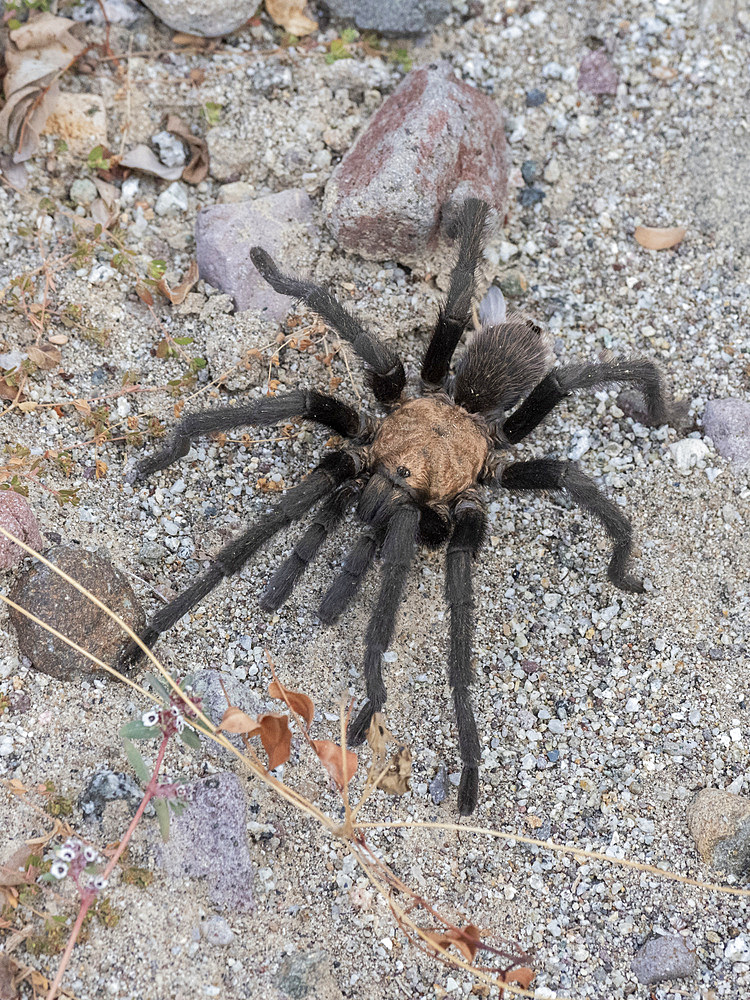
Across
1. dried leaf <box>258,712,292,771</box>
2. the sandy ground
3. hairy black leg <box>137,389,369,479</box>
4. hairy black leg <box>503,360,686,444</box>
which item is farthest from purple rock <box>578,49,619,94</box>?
dried leaf <box>258,712,292,771</box>

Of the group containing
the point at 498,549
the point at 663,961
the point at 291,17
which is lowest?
the point at 663,961

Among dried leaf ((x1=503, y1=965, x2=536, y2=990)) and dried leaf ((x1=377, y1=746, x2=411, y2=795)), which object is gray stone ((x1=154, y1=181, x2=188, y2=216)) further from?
dried leaf ((x1=503, y1=965, x2=536, y2=990))

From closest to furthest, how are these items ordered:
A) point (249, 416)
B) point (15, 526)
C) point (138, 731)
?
point (138, 731), point (15, 526), point (249, 416)

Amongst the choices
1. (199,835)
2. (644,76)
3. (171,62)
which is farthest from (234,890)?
(644,76)

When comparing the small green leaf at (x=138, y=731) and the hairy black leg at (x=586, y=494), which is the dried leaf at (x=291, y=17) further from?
the small green leaf at (x=138, y=731)

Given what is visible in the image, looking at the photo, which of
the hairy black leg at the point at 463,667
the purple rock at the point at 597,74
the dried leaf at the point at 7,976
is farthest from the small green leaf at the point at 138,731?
the purple rock at the point at 597,74

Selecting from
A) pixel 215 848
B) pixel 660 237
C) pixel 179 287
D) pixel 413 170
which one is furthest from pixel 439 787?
pixel 660 237

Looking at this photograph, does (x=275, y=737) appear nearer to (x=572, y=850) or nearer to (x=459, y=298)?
(x=572, y=850)

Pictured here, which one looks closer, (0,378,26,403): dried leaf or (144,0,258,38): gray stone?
(0,378,26,403): dried leaf
